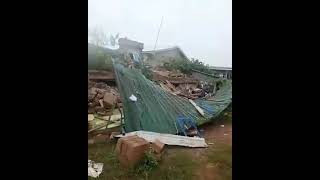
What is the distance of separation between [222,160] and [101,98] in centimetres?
50

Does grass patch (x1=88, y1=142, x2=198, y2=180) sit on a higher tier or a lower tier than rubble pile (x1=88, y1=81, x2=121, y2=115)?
lower

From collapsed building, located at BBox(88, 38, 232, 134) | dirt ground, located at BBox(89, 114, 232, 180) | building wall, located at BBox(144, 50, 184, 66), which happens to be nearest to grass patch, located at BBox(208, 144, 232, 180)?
dirt ground, located at BBox(89, 114, 232, 180)

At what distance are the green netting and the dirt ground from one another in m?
0.07

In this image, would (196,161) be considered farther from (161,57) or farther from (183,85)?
(161,57)

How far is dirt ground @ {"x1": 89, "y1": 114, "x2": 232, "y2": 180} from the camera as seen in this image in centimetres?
115

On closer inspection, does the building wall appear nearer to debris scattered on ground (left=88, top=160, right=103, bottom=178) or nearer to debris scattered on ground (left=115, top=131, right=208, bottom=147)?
debris scattered on ground (left=115, top=131, right=208, bottom=147)

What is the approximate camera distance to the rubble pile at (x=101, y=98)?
1.17 m

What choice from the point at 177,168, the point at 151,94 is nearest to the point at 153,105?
the point at 151,94

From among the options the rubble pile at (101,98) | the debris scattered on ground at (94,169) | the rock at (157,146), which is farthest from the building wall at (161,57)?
the debris scattered on ground at (94,169)

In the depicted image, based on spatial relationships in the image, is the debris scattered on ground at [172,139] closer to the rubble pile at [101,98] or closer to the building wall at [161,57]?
the rubble pile at [101,98]

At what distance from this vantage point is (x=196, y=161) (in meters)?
1.18
